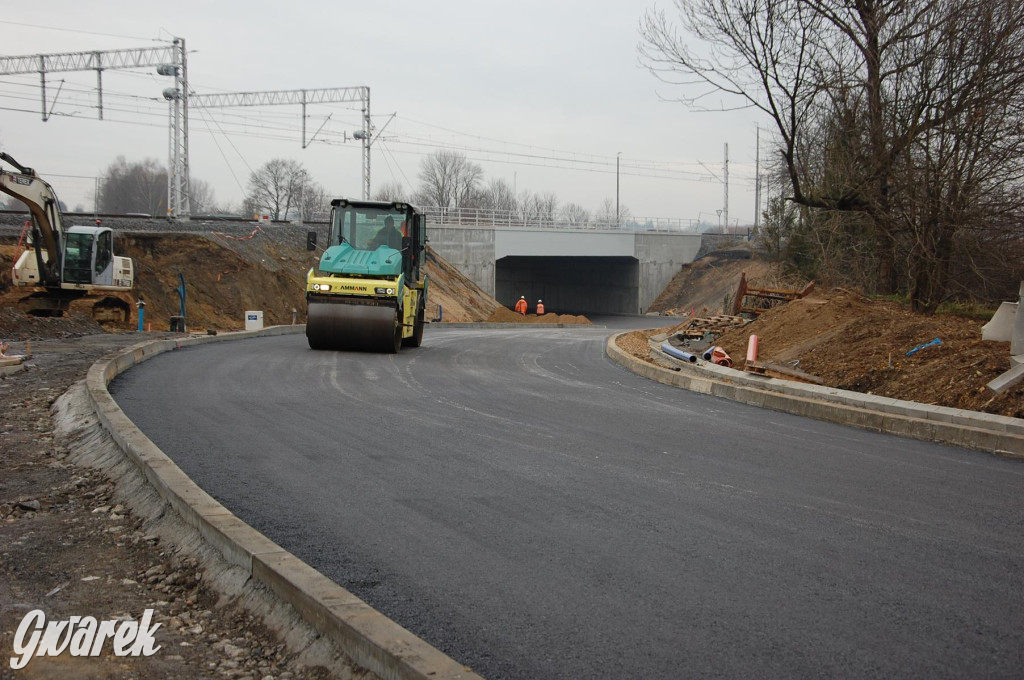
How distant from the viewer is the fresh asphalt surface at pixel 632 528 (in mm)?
4086

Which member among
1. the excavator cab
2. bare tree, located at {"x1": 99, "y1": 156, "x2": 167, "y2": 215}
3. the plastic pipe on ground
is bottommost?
the plastic pipe on ground

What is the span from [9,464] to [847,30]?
17.8 meters

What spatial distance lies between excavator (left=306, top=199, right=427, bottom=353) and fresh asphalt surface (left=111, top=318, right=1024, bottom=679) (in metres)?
7.16

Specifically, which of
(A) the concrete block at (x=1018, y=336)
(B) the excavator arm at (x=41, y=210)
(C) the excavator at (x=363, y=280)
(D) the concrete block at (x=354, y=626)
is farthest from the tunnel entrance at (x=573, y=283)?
(D) the concrete block at (x=354, y=626)

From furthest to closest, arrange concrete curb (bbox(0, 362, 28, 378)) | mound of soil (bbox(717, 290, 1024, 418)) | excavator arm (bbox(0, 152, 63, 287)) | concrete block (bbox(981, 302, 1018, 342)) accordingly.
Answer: excavator arm (bbox(0, 152, 63, 287)), concrete curb (bbox(0, 362, 28, 378)), concrete block (bbox(981, 302, 1018, 342)), mound of soil (bbox(717, 290, 1024, 418))

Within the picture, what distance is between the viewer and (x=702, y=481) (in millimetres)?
7430

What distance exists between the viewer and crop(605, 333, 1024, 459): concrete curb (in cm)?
971

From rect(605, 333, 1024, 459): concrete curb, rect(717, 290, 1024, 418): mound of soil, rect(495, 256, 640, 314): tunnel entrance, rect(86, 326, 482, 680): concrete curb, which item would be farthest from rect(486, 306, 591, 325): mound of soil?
rect(86, 326, 482, 680): concrete curb

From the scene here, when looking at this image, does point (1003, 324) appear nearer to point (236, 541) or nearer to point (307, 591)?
point (236, 541)

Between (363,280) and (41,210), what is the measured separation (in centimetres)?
1245

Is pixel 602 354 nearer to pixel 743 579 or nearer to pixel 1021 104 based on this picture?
pixel 1021 104

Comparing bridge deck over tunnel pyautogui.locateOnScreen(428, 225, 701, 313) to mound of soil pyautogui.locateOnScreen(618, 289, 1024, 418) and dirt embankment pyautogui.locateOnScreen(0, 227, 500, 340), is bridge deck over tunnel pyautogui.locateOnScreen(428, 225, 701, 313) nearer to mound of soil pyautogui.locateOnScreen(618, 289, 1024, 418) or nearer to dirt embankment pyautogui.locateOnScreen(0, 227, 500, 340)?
dirt embankment pyautogui.locateOnScreen(0, 227, 500, 340)

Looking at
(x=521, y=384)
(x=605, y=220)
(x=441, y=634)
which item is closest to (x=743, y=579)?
(x=441, y=634)

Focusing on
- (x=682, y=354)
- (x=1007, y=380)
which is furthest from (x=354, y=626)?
(x=682, y=354)
